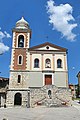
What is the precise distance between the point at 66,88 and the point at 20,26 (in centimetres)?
1395

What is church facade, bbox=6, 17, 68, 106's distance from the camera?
3234 centimetres

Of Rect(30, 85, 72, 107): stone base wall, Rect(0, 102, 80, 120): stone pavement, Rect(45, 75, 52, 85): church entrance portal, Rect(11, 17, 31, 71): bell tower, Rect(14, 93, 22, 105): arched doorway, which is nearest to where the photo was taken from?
Rect(0, 102, 80, 120): stone pavement

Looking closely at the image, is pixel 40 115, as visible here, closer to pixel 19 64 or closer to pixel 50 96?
pixel 50 96

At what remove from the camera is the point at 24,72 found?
109ft

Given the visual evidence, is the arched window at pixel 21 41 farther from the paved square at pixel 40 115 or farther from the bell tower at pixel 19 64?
the paved square at pixel 40 115

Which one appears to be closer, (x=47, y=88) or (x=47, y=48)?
(x=47, y=88)

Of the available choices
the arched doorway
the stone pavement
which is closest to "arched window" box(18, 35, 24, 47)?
the arched doorway

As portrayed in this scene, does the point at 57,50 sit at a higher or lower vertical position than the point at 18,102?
higher

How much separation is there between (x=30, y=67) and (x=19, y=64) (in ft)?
6.36

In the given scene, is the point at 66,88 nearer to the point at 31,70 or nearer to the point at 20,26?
the point at 31,70

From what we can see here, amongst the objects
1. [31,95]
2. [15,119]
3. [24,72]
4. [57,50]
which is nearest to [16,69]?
[24,72]

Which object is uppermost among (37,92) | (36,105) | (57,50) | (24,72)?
(57,50)

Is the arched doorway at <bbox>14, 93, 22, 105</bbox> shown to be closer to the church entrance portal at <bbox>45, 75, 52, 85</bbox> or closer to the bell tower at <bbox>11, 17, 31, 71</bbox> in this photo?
the bell tower at <bbox>11, 17, 31, 71</bbox>

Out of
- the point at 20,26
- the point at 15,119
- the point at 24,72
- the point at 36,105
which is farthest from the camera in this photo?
the point at 20,26
